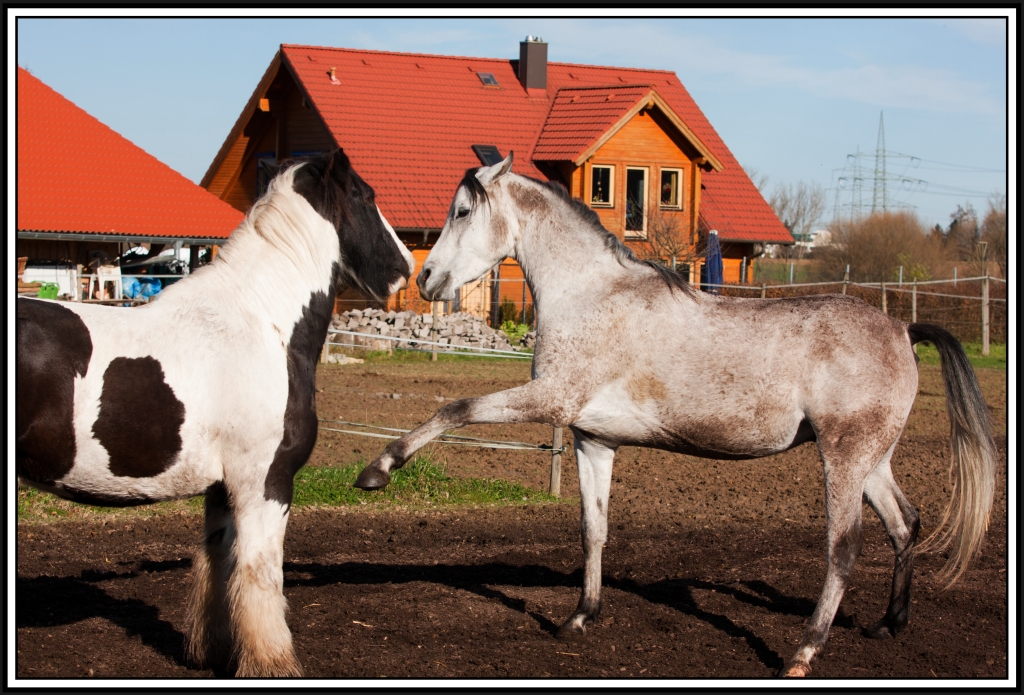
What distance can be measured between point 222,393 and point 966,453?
3.93m

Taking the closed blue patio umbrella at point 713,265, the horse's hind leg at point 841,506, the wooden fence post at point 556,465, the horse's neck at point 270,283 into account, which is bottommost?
the wooden fence post at point 556,465

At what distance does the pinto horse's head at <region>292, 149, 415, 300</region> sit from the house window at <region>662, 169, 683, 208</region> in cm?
2326

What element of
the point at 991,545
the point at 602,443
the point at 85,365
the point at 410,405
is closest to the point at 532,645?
the point at 602,443

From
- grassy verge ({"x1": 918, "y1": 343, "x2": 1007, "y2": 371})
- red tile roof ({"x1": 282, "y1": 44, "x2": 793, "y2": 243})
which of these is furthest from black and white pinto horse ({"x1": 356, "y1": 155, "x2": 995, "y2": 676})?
red tile roof ({"x1": 282, "y1": 44, "x2": 793, "y2": 243})

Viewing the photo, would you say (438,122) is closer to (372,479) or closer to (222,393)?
(372,479)

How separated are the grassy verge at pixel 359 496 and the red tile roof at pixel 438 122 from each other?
16.0 m

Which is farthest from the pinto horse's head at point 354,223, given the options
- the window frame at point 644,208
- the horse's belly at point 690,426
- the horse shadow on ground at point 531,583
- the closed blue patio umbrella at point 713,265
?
the window frame at point 644,208

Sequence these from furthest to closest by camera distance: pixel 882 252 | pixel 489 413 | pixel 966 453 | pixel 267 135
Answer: pixel 882 252 < pixel 267 135 < pixel 966 453 < pixel 489 413

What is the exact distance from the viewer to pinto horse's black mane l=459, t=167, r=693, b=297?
197 inches

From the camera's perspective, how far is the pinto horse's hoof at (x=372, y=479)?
14.5 ft

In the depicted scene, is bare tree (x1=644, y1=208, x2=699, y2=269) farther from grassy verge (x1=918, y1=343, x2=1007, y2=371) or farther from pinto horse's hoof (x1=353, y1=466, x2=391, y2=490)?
pinto horse's hoof (x1=353, y1=466, x2=391, y2=490)

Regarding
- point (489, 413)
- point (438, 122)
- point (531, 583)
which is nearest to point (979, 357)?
point (438, 122)

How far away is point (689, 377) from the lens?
4.76 m

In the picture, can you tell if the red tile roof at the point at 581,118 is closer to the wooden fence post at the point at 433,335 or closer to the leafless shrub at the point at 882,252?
the wooden fence post at the point at 433,335
